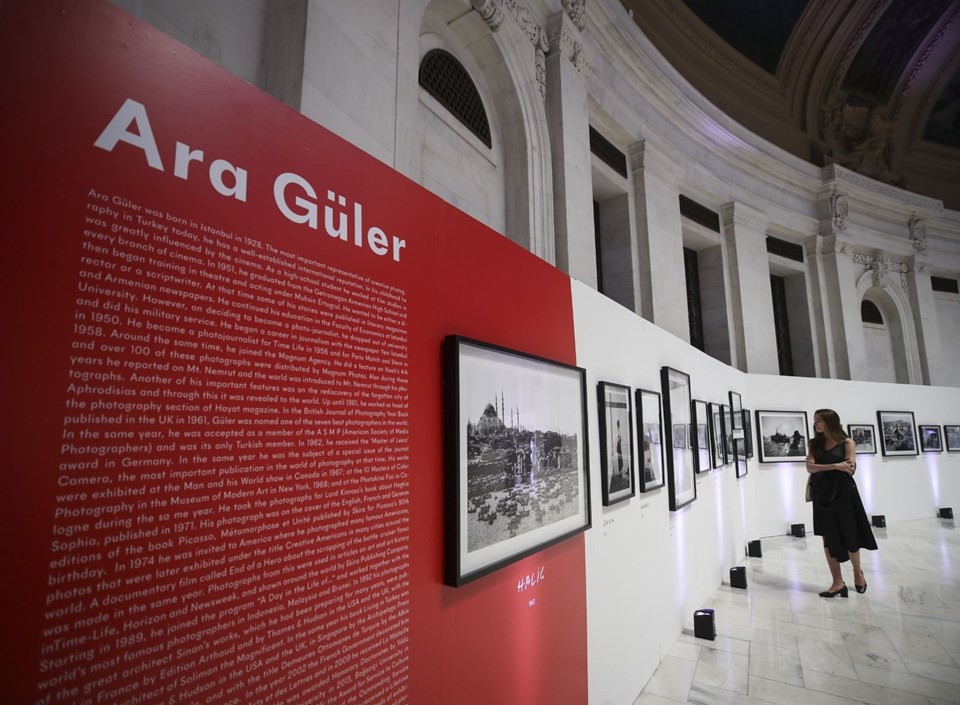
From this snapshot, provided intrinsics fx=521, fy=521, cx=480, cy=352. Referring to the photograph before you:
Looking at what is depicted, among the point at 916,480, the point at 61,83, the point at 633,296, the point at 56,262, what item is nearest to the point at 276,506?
the point at 56,262

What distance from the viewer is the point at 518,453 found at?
2.61m

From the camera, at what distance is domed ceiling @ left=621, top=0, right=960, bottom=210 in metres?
15.0

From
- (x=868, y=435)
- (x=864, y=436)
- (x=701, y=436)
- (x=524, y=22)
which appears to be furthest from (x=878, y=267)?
(x=524, y=22)

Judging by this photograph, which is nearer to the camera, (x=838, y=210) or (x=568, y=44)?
(x=568, y=44)

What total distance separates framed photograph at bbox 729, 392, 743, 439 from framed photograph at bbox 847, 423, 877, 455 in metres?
4.21

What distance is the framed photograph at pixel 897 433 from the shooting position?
40.0 feet

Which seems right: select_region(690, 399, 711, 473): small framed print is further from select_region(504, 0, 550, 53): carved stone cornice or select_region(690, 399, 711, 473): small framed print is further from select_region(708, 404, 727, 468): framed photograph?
select_region(504, 0, 550, 53): carved stone cornice

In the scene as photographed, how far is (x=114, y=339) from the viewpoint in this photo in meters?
1.16

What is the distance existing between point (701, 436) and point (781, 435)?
229 inches

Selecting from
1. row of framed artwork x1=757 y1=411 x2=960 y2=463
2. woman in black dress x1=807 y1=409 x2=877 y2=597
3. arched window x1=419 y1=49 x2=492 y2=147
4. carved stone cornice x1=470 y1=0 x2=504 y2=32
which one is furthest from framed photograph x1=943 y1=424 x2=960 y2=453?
carved stone cornice x1=470 y1=0 x2=504 y2=32

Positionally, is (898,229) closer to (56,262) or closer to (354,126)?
(354,126)

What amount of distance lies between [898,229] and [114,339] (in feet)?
75.8

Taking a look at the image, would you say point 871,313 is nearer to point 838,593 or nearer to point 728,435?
point 728,435

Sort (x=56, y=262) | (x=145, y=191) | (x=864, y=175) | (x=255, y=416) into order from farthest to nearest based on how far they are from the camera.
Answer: (x=864, y=175), (x=255, y=416), (x=145, y=191), (x=56, y=262)
